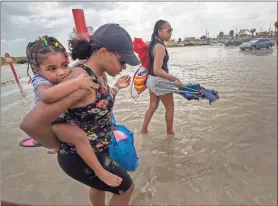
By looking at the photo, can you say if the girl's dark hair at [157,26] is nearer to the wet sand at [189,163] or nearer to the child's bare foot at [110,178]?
the wet sand at [189,163]

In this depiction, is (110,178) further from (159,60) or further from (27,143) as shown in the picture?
(27,143)

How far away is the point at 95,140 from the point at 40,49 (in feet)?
2.33

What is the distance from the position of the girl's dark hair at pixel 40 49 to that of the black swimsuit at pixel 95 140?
0.27 meters

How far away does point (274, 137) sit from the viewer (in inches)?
138

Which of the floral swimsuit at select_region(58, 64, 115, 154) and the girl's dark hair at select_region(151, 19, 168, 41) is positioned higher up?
the girl's dark hair at select_region(151, 19, 168, 41)

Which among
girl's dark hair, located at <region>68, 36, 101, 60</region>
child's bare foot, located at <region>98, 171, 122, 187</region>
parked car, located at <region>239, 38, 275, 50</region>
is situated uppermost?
girl's dark hair, located at <region>68, 36, 101, 60</region>

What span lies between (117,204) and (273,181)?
201cm

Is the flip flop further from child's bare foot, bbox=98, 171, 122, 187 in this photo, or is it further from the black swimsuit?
child's bare foot, bbox=98, 171, 122, 187

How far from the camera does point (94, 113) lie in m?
1.34

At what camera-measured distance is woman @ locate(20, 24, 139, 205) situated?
47.2 inches

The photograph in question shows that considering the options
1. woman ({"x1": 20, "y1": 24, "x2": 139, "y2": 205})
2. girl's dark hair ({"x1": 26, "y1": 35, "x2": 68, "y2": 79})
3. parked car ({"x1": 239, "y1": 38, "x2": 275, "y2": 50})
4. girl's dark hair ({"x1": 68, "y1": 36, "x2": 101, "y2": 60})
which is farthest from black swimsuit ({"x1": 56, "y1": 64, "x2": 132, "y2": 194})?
parked car ({"x1": 239, "y1": 38, "x2": 275, "y2": 50})

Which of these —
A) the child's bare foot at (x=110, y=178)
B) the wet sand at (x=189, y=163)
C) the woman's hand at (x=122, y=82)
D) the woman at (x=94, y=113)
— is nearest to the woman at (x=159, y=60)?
the wet sand at (x=189, y=163)

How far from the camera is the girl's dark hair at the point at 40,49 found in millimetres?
1396

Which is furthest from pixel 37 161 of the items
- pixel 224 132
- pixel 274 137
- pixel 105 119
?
pixel 274 137
